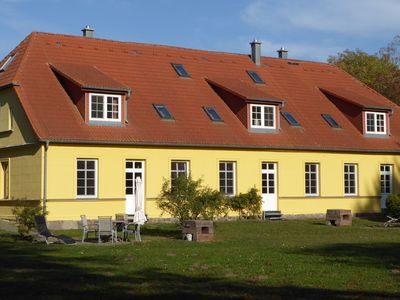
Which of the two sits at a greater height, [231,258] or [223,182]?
[223,182]

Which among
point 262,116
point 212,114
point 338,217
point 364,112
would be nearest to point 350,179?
point 364,112

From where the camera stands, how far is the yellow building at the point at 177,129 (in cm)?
2912

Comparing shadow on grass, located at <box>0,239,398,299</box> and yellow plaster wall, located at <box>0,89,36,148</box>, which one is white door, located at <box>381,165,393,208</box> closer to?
yellow plaster wall, located at <box>0,89,36,148</box>

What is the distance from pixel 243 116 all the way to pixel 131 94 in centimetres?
557

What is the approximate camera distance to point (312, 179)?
35812 millimetres

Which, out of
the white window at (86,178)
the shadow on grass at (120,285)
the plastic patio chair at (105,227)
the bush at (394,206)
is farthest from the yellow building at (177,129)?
the shadow on grass at (120,285)

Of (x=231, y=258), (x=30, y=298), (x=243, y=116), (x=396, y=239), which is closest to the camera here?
(x=30, y=298)

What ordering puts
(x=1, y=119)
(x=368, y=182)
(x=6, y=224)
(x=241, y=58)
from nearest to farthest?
1. (x=6, y=224)
2. (x=1, y=119)
3. (x=368, y=182)
4. (x=241, y=58)

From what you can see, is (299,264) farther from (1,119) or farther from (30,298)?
(1,119)

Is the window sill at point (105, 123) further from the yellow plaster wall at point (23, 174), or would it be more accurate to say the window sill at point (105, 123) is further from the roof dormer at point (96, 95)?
the yellow plaster wall at point (23, 174)

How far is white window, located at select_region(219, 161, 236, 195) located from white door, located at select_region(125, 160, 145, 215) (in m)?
4.13

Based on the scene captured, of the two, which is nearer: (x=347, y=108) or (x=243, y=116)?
(x=243, y=116)

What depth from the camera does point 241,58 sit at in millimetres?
40156

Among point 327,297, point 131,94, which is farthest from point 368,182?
point 327,297
